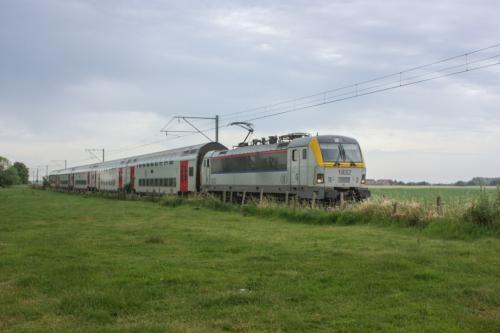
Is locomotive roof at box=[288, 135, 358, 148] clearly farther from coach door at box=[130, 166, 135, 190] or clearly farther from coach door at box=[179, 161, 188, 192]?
coach door at box=[130, 166, 135, 190]

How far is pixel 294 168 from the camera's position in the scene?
25.9 metres

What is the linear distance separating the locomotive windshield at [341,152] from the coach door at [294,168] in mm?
1664

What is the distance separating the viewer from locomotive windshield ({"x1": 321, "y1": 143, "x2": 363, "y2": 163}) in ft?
79.9

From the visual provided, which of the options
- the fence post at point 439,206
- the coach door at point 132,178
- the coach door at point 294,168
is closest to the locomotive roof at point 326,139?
the coach door at point 294,168

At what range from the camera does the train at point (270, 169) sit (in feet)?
79.7

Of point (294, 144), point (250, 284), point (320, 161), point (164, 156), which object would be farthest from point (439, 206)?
point (164, 156)

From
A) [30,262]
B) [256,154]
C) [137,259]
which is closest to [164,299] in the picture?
[137,259]

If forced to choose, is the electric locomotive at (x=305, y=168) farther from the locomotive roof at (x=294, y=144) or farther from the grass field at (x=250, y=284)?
the grass field at (x=250, y=284)

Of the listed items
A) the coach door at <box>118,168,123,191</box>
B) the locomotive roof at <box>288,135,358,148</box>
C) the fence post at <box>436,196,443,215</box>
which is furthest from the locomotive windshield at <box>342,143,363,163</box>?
the coach door at <box>118,168,123,191</box>

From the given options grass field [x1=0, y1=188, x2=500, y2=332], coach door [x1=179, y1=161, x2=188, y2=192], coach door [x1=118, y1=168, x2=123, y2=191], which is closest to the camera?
grass field [x1=0, y1=188, x2=500, y2=332]

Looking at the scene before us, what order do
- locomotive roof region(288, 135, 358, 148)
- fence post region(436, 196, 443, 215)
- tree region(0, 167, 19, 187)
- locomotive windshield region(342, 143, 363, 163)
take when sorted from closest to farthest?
fence post region(436, 196, 443, 215) → locomotive roof region(288, 135, 358, 148) → locomotive windshield region(342, 143, 363, 163) → tree region(0, 167, 19, 187)

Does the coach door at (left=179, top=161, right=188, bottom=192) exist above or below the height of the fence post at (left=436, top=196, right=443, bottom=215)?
above

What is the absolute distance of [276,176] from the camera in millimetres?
27422

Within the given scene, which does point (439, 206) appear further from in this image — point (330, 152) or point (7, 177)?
point (7, 177)
